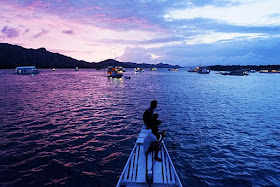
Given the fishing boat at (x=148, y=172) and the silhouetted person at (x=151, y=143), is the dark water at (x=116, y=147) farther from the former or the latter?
the silhouetted person at (x=151, y=143)

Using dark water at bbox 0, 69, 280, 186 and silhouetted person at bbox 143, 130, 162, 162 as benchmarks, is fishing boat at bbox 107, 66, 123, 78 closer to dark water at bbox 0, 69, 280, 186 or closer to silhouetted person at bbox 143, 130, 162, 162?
dark water at bbox 0, 69, 280, 186

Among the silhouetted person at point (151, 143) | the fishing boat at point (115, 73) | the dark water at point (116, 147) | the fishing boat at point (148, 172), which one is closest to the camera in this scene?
the fishing boat at point (148, 172)

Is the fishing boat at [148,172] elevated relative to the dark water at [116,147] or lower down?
elevated

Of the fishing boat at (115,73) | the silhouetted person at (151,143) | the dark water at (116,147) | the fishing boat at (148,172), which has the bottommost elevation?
the dark water at (116,147)

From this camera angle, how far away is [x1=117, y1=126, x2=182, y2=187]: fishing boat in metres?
6.29

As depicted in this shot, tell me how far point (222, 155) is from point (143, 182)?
330 inches

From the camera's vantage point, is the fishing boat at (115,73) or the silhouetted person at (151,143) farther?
the fishing boat at (115,73)

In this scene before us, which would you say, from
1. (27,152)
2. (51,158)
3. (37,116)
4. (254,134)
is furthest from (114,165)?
(37,116)

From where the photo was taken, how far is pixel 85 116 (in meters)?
21.7

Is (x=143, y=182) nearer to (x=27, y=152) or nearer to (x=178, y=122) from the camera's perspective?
(x=27, y=152)

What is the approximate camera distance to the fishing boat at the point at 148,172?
20.6 ft

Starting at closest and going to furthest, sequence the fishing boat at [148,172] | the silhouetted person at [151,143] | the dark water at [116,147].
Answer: the fishing boat at [148,172] → the silhouetted person at [151,143] → the dark water at [116,147]

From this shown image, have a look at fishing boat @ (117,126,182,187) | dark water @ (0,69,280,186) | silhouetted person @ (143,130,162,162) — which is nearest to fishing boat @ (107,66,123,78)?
dark water @ (0,69,280,186)

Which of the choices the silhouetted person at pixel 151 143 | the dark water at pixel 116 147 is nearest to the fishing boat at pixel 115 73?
the dark water at pixel 116 147
